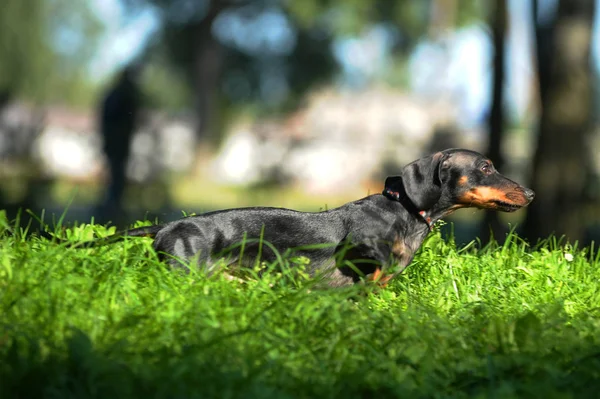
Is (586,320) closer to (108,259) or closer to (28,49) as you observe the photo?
(108,259)

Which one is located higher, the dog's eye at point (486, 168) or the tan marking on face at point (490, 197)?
the dog's eye at point (486, 168)

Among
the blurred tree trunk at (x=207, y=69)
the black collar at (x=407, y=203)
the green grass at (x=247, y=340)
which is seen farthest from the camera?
the blurred tree trunk at (x=207, y=69)

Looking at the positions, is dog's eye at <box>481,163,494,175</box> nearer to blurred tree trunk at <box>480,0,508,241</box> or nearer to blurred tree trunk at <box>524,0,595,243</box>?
blurred tree trunk at <box>524,0,595,243</box>

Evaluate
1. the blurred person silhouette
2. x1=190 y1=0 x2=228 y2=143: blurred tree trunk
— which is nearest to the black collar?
the blurred person silhouette

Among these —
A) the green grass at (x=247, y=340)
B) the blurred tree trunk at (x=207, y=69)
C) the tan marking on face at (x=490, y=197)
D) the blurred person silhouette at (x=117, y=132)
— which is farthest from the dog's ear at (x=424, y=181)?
the blurred tree trunk at (x=207, y=69)

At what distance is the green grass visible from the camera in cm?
310

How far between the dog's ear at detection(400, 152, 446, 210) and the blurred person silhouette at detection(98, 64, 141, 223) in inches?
215

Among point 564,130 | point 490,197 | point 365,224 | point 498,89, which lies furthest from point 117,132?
point 490,197

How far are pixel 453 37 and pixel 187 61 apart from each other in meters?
7.36

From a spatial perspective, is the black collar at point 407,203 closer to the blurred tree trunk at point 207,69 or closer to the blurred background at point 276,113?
the blurred background at point 276,113

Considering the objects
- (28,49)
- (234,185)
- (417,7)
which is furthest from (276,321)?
(417,7)

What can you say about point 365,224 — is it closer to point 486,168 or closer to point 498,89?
point 486,168

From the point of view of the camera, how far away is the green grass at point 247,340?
3096mm

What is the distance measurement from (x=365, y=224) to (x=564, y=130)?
4.30 meters
